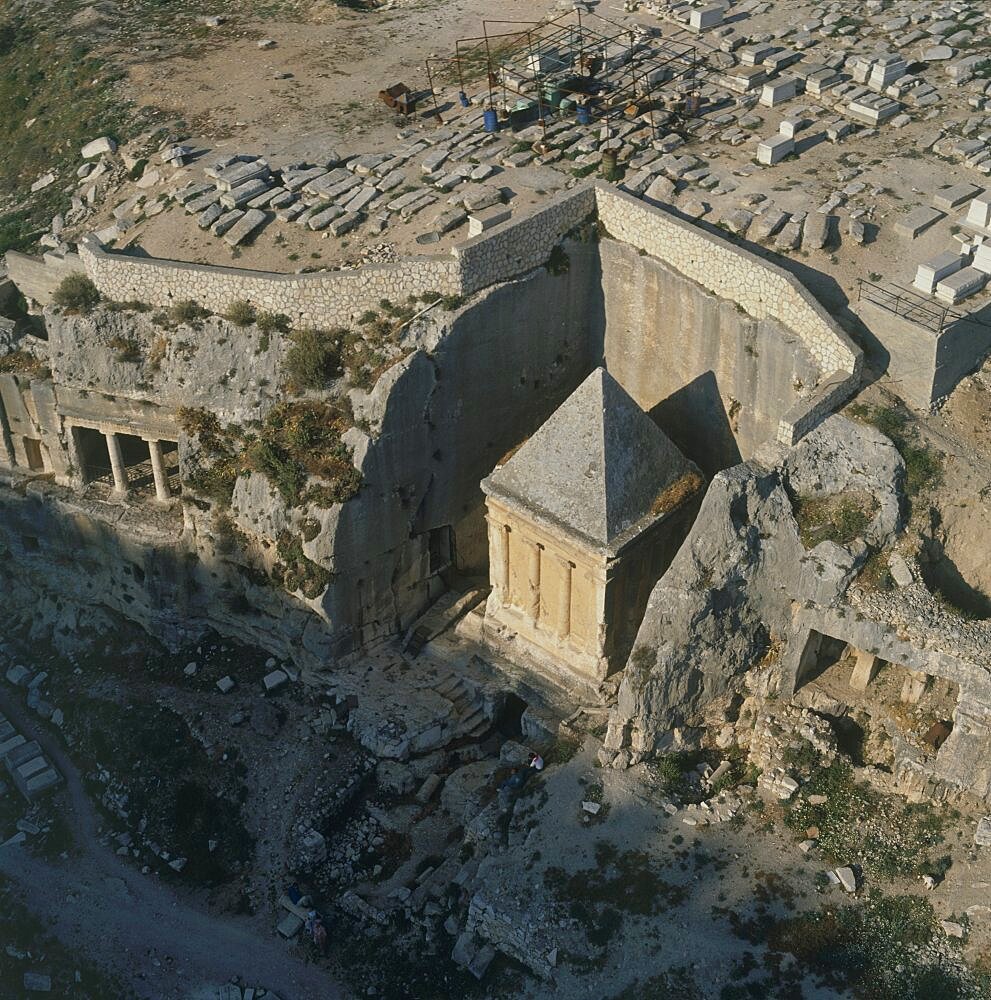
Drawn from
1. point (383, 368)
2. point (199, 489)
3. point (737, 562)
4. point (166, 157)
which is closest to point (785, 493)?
point (737, 562)

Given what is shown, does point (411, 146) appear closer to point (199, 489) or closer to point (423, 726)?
point (199, 489)

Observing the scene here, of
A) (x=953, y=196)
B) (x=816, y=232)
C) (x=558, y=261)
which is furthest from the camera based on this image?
(x=558, y=261)

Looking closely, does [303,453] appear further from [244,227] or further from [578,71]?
[578,71]

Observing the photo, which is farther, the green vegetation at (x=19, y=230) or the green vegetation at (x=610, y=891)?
the green vegetation at (x=19, y=230)

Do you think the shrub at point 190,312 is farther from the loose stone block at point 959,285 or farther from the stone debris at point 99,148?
the loose stone block at point 959,285

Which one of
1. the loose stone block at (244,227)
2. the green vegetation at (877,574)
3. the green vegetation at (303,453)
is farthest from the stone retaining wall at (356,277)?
the green vegetation at (877,574)

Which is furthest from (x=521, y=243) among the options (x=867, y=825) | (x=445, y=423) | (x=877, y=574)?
(x=867, y=825)

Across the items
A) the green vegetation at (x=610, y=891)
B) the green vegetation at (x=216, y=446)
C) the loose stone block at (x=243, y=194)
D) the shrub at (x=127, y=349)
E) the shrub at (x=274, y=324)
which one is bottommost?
the green vegetation at (x=610, y=891)
